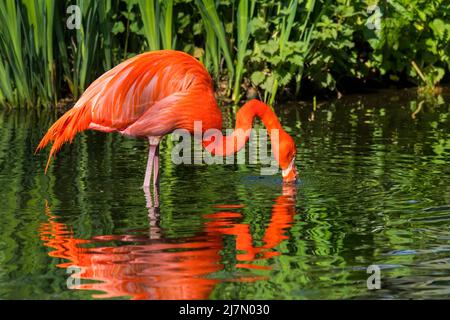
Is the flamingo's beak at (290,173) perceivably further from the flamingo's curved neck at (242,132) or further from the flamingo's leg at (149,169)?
the flamingo's leg at (149,169)

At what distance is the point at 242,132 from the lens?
7.36 metres

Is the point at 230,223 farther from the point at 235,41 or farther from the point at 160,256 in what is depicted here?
the point at 235,41

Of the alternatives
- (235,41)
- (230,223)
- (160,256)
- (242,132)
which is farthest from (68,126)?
(235,41)

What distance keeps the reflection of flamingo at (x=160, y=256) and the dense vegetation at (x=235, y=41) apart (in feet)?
15.2

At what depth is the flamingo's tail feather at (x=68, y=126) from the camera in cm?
720

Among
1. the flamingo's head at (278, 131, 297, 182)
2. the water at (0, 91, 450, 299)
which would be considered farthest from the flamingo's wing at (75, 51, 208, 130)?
the flamingo's head at (278, 131, 297, 182)

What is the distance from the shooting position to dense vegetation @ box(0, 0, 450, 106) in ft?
35.6

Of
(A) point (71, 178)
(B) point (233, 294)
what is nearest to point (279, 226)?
(B) point (233, 294)

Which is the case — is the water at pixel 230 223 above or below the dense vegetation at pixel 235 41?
below

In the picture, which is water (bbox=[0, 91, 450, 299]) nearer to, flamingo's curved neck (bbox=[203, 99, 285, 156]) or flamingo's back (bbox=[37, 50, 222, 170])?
flamingo's curved neck (bbox=[203, 99, 285, 156])

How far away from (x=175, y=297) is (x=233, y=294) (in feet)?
0.88

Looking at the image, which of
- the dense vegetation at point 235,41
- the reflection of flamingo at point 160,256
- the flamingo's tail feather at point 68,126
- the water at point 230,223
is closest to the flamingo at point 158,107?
the flamingo's tail feather at point 68,126

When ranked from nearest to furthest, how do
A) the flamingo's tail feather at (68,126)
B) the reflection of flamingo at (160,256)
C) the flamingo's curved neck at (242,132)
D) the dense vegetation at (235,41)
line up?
the reflection of flamingo at (160,256) < the flamingo's tail feather at (68,126) < the flamingo's curved neck at (242,132) < the dense vegetation at (235,41)

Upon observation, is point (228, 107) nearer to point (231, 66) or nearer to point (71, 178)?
point (231, 66)
